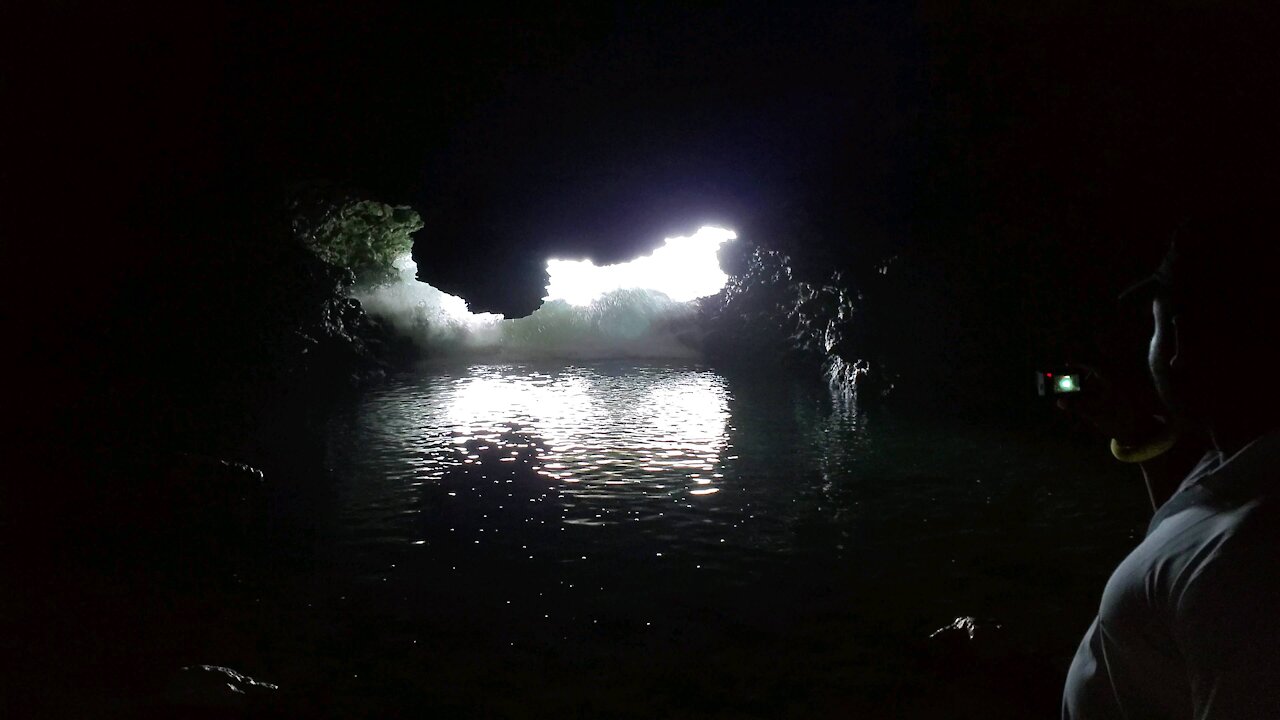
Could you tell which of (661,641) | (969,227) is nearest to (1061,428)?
(969,227)

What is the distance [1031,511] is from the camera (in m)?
8.86

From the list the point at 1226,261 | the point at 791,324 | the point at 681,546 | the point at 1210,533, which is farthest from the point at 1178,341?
the point at 791,324

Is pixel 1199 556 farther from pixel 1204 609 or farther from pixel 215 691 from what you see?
pixel 215 691

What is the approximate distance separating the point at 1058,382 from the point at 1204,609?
6.18 feet

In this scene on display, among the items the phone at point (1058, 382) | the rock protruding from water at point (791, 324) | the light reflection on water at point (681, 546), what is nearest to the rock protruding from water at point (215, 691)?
the light reflection on water at point (681, 546)

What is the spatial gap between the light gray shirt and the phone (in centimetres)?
118

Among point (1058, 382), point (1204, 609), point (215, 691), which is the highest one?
point (1058, 382)

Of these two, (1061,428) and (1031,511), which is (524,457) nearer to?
(1031,511)

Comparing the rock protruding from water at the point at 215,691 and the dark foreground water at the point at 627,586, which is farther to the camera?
the dark foreground water at the point at 627,586

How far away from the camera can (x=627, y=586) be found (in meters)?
6.85

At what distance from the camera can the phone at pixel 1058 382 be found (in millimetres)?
2691

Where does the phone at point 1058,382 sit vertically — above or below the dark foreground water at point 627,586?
above

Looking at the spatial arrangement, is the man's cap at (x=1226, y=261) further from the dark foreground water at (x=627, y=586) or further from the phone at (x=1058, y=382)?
the dark foreground water at (x=627, y=586)

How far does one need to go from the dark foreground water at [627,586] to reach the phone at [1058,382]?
261 centimetres
